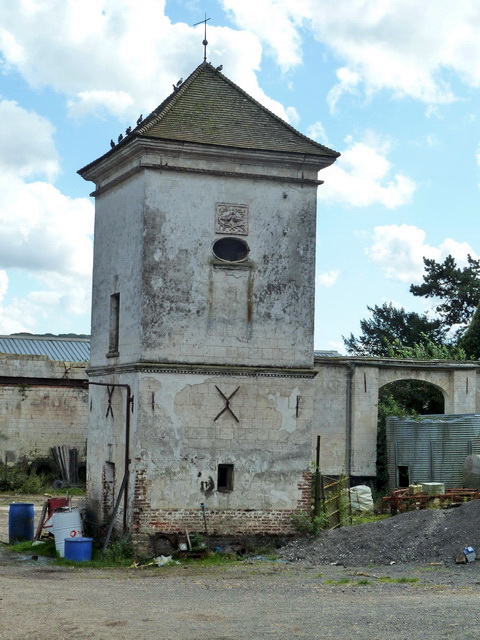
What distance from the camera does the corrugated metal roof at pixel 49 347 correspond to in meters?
40.7

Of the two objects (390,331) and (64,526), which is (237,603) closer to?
(64,526)

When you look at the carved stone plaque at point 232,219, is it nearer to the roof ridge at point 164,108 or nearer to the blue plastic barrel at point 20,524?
the roof ridge at point 164,108

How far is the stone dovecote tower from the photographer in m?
18.9

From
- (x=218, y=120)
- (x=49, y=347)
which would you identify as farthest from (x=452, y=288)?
(x=218, y=120)

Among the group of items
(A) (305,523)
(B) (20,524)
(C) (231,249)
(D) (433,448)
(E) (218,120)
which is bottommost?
(B) (20,524)

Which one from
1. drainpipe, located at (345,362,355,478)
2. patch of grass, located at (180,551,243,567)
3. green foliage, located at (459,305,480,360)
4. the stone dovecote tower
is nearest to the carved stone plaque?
the stone dovecote tower

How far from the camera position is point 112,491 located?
2008 centimetres

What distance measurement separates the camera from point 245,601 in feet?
46.0

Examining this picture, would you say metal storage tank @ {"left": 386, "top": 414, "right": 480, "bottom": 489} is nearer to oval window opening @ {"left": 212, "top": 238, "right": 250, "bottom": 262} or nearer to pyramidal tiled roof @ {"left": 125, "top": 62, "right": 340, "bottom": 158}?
oval window opening @ {"left": 212, "top": 238, "right": 250, "bottom": 262}

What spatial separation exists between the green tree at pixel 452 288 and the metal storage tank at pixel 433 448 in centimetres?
2755

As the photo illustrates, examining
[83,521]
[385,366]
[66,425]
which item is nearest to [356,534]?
[83,521]

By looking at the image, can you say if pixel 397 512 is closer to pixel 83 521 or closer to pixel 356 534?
pixel 356 534

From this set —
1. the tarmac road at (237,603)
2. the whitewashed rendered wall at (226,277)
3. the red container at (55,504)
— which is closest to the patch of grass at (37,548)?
the red container at (55,504)

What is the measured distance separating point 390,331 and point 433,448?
3005 centimetres
